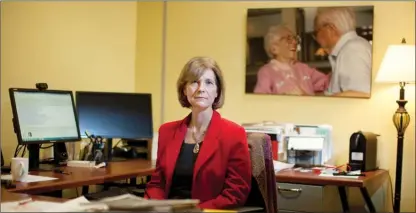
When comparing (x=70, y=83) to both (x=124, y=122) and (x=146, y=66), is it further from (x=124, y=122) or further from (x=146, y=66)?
(x=146, y=66)

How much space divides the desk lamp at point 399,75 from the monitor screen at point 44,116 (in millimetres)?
2010

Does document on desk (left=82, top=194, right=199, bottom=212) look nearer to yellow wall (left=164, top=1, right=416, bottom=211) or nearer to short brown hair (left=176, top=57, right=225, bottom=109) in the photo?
short brown hair (left=176, top=57, right=225, bottom=109)

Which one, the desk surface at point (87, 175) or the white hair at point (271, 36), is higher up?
the white hair at point (271, 36)

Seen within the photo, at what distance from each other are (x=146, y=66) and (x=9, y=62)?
1389mm

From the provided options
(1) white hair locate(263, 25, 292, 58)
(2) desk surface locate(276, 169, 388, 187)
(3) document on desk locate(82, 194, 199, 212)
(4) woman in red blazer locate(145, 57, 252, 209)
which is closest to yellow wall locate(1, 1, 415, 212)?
(1) white hair locate(263, 25, 292, 58)

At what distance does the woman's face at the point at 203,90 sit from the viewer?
2469mm

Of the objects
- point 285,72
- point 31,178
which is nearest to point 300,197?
point 285,72

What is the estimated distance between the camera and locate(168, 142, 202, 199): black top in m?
2.46

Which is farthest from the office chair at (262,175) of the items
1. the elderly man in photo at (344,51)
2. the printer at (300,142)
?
the elderly man in photo at (344,51)

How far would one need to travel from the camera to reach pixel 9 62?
11.4 ft

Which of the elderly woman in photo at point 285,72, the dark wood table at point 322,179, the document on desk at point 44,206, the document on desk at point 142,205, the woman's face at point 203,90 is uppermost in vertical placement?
the elderly woman in photo at point 285,72

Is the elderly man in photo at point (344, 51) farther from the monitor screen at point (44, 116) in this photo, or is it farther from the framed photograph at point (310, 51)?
the monitor screen at point (44, 116)

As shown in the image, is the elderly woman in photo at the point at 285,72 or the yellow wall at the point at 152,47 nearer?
the elderly woman in photo at the point at 285,72

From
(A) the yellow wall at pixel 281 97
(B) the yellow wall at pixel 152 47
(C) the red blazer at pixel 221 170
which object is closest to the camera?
(C) the red blazer at pixel 221 170
